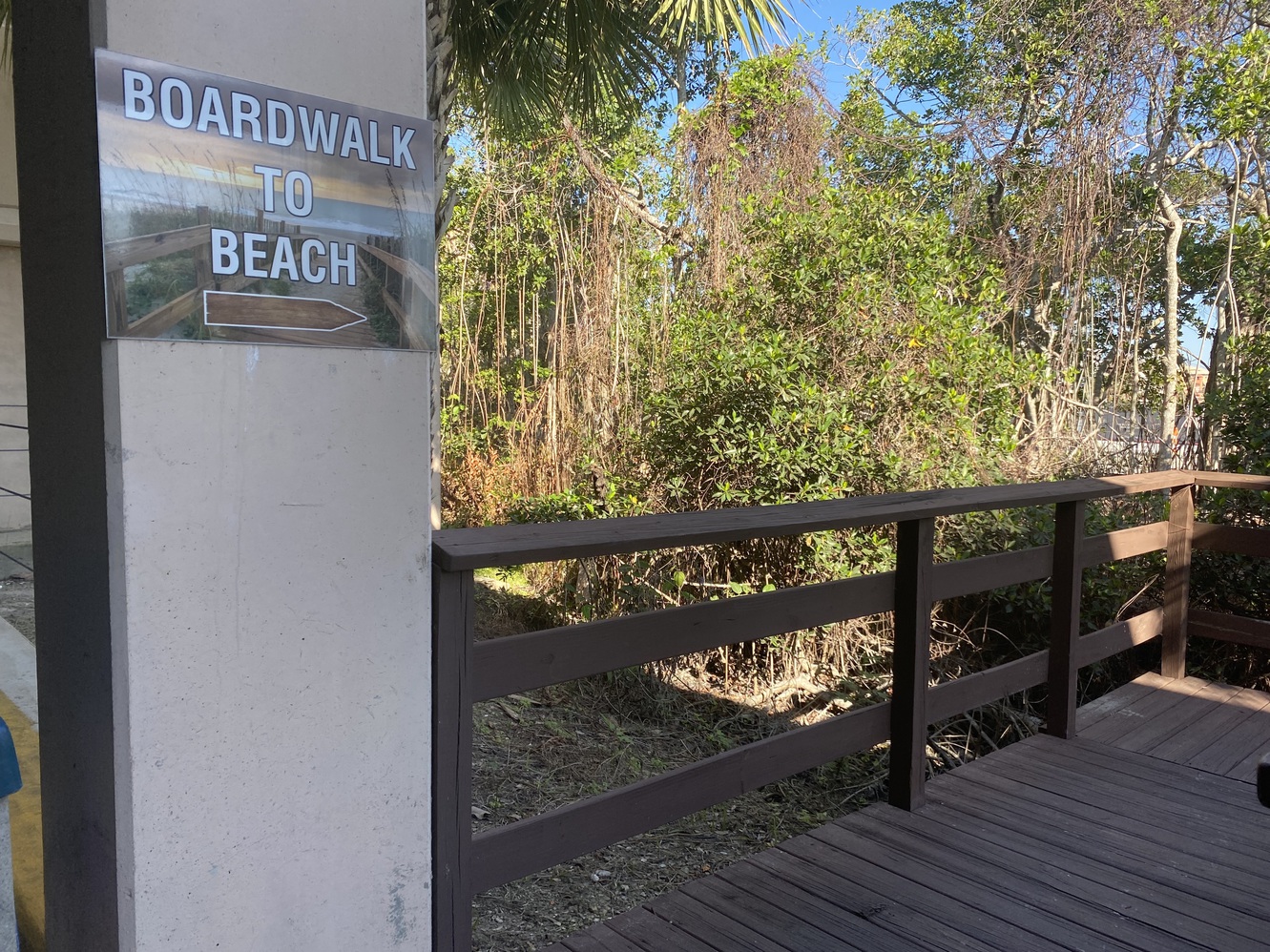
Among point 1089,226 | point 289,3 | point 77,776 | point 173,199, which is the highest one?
point 1089,226

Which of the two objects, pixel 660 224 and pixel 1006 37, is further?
pixel 1006 37

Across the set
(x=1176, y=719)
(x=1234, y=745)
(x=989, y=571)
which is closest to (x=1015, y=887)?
(x=989, y=571)

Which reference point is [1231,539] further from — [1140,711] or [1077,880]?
[1077,880]

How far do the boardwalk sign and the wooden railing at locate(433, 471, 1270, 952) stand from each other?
1.55ft

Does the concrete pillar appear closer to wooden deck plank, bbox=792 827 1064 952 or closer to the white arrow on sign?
the white arrow on sign

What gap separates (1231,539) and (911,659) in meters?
2.07

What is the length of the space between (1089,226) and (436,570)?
20.3 feet

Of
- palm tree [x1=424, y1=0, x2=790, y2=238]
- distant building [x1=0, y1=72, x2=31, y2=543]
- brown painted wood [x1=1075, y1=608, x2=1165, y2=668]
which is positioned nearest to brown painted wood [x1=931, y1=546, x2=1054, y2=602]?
brown painted wood [x1=1075, y1=608, x2=1165, y2=668]

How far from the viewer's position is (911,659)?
2789 millimetres

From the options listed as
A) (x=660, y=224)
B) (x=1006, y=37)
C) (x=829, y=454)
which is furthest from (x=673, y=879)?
(x=1006, y=37)

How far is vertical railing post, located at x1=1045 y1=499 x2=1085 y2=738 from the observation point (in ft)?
11.0

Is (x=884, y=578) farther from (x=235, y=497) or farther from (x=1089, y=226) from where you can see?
(x=1089, y=226)

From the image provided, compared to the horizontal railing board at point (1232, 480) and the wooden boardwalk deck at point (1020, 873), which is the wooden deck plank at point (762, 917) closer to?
the wooden boardwalk deck at point (1020, 873)

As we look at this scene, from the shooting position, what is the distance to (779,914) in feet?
7.18
